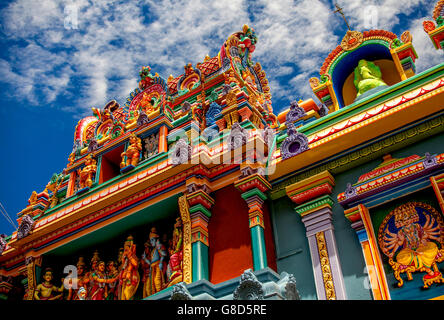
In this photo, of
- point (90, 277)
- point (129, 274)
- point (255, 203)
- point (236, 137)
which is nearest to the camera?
point (255, 203)

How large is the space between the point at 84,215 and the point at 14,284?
106 inches

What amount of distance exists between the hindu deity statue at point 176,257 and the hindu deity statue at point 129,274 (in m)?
0.83

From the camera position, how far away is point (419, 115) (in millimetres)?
8016

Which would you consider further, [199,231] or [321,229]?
[199,231]

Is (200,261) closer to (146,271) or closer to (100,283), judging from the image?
(146,271)

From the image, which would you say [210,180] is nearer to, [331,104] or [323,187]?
[323,187]

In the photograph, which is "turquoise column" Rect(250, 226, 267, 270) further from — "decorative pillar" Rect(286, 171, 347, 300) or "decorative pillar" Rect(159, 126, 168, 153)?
"decorative pillar" Rect(159, 126, 168, 153)

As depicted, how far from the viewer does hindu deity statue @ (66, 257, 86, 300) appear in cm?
1040

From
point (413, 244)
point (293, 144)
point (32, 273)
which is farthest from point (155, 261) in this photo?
point (413, 244)

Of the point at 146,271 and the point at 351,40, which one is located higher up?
the point at 351,40

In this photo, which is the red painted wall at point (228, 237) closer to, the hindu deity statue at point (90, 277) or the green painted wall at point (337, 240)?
the green painted wall at point (337, 240)

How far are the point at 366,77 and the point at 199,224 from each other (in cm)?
456

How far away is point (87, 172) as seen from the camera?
1169cm

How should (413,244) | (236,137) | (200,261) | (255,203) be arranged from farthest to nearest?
(236,137) → (255,203) → (200,261) → (413,244)
